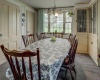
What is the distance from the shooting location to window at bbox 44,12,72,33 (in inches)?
242

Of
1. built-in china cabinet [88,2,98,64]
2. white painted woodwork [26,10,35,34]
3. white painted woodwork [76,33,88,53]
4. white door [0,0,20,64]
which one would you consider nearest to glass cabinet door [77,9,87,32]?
white painted woodwork [76,33,88,53]

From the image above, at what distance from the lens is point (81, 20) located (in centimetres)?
524

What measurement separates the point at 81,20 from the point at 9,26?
3.30 meters

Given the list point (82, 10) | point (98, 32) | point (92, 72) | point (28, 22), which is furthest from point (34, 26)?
point (92, 72)

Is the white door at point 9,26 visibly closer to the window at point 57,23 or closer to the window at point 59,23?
the window at point 59,23

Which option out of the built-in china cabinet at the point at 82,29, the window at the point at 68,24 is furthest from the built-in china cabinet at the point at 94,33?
the window at the point at 68,24

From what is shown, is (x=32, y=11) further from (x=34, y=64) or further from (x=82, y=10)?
(x=34, y=64)

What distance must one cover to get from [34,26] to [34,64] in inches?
212

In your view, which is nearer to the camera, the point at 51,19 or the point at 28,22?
the point at 28,22

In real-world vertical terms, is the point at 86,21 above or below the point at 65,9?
below

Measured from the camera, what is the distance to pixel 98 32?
348 cm

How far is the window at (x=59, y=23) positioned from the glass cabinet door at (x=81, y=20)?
2.91 ft

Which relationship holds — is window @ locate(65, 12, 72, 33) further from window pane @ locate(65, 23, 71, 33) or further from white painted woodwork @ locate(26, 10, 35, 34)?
white painted woodwork @ locate(26, 10, 35, 34)

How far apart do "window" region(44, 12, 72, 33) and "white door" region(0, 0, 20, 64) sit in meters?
2.24
